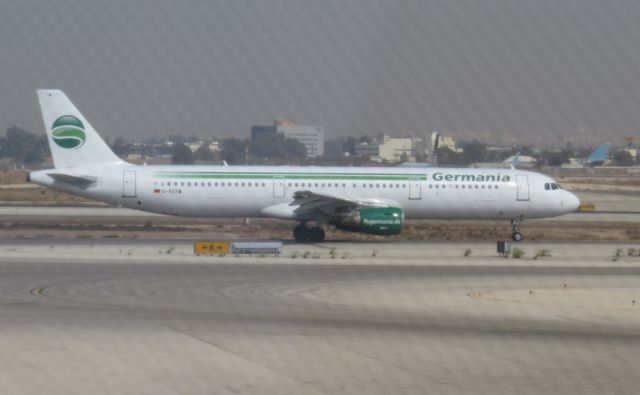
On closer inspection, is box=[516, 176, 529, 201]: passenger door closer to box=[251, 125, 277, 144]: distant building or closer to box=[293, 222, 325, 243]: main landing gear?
box=[293, 222, 325, 243]: main landing gear

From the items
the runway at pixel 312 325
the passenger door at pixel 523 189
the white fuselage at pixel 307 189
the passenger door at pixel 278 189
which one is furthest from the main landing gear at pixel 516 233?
the passenger door at pixel 278 189

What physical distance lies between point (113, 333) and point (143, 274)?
8.92m

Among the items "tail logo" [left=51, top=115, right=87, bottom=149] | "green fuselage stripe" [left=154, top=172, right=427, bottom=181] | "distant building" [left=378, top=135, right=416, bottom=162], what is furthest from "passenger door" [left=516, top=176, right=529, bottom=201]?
"distant building" [left=378, top=135, right=416, bottom=162]

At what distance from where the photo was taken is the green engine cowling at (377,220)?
35.7 meters

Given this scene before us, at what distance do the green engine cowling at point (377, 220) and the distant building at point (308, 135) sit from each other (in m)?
40.2

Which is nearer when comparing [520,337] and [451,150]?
[520,337]

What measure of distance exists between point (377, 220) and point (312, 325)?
17977 mm

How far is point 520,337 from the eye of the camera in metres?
17.1

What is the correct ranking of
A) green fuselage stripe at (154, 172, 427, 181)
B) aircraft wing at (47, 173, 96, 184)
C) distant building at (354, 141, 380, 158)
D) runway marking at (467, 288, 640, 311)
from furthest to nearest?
1. distant building at (354, 141, 380, 158)
2. green fuselage stripe at (154, 172, 427, 181)
3. aircraft wing at (47, 173, 96, 184)
4. runway marking at (467, 288, 640, 311)

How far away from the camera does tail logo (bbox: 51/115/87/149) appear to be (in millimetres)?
38500

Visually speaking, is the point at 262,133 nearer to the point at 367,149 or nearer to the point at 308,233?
the point at 367,149

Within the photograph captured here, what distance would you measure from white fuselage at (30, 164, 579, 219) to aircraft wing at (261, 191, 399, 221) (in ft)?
0.64

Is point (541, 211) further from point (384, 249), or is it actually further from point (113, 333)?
point (113, 333)

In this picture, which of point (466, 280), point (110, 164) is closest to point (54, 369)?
point (466, 280)
